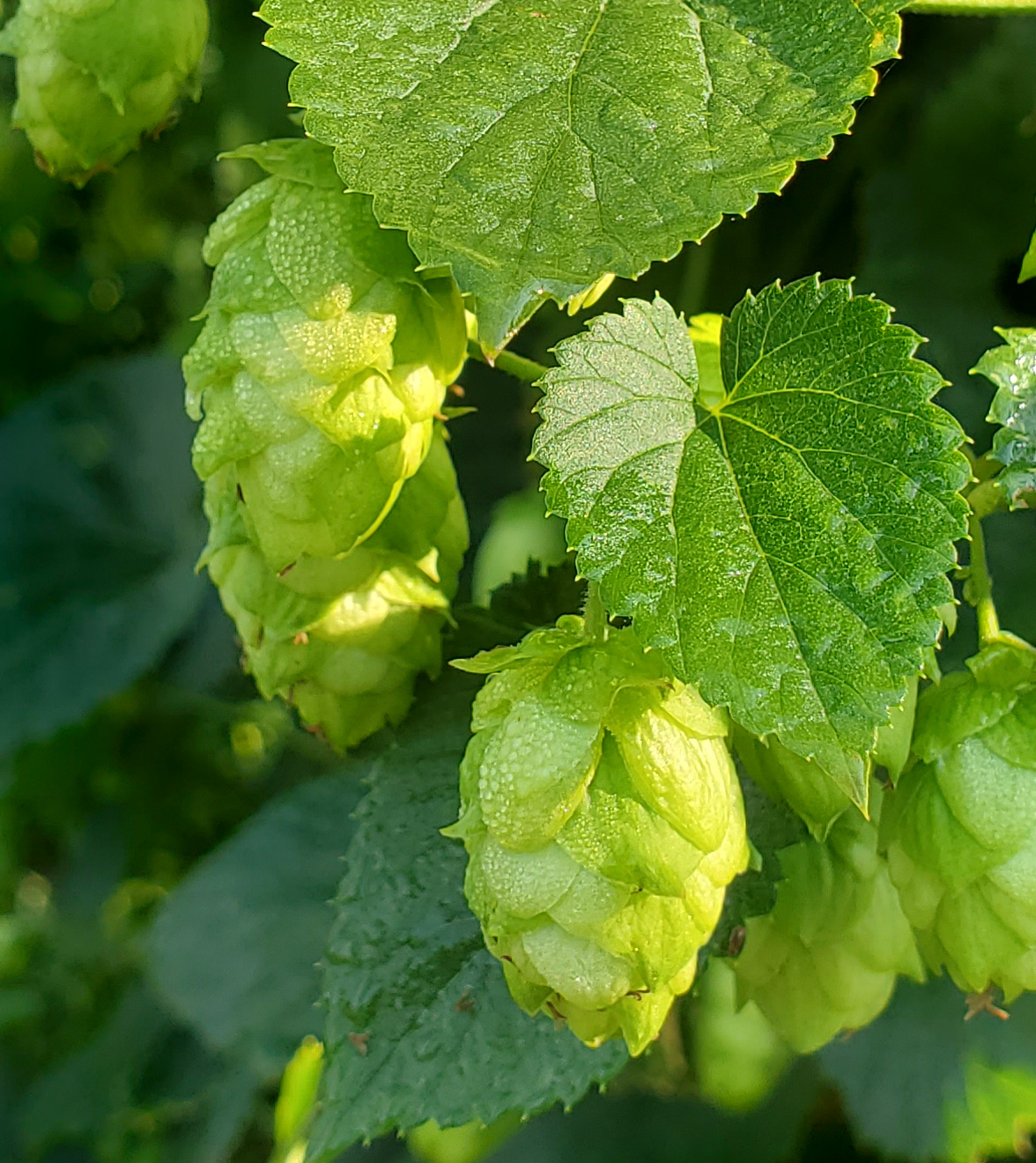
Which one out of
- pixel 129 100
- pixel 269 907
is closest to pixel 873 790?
pixel 129 100

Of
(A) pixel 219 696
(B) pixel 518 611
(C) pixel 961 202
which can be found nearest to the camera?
(B) pixel 518 611

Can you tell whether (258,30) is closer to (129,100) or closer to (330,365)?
(129,100)

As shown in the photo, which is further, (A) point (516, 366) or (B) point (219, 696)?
(B) point (219, 696)

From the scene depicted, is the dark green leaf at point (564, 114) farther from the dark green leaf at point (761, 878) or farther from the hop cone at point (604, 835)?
the dark green leaf at point (761, 878)

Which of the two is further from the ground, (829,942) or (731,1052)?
(829,942)

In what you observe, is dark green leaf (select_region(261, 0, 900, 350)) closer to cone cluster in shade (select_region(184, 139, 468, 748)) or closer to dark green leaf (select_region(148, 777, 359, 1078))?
cone cluster in shade (select_region(184, 139, 468, 748))

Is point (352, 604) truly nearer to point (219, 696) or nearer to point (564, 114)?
point (564, 114)

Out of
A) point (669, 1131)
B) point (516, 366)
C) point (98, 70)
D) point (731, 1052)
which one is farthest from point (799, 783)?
point (669, 1131)

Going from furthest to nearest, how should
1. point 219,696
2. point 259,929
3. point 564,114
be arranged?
1. point 219,696
2. point 259,929
3. point 564,114
